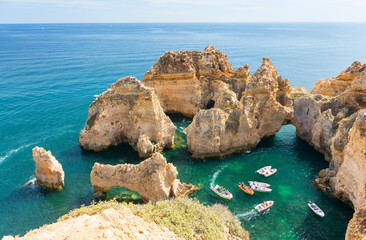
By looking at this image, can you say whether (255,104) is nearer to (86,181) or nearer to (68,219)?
(86,181)

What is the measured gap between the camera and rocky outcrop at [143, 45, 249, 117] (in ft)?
152

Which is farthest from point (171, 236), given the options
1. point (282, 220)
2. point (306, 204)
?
point (306, 204)

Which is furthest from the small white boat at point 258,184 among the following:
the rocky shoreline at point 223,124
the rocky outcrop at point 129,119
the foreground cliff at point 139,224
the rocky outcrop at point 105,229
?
the rocky outcrop at point 105,229

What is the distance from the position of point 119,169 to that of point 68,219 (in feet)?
38.0

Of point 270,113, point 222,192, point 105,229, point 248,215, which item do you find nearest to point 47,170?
point 222,192

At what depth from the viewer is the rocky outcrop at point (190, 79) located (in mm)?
46250

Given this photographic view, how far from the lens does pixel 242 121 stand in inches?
1364

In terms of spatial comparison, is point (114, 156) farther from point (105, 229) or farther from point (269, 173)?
point (105, 229)

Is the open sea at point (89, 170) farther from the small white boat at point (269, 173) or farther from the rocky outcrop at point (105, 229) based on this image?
the rocky outcrop at point (105, 229)

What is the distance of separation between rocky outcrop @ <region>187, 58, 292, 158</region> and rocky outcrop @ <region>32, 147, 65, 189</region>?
54.5 ft

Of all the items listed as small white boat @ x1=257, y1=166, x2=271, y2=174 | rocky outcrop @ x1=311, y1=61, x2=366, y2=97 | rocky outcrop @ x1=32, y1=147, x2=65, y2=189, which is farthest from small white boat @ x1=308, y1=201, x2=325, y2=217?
rocky outcrop @ x1=32, y1=147, x2=65, y2=189

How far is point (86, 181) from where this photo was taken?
30312 mm

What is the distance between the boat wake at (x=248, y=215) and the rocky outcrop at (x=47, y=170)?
65.4ft

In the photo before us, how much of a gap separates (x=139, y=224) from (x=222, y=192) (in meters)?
16.4
